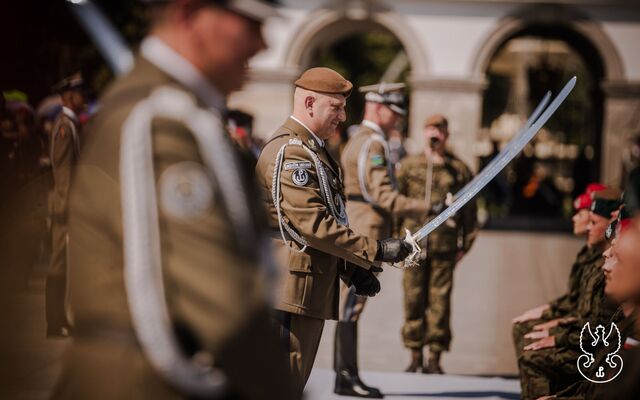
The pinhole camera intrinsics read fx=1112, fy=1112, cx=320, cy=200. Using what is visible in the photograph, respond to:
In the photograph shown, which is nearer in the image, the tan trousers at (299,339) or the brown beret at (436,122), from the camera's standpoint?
the tan trousers at (299,339)

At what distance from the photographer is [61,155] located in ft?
28.8

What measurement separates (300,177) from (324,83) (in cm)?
Answer: 71

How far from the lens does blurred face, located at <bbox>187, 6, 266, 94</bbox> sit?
2.50m

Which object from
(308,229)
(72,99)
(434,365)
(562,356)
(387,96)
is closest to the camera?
(308,229)

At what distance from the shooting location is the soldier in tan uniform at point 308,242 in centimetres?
486

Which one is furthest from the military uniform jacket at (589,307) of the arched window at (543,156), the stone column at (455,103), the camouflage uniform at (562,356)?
the stone column at (455,103)

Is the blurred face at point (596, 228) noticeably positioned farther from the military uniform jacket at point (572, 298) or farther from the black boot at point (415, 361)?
the black boot at point (415, 361)

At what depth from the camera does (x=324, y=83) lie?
18.0 feet

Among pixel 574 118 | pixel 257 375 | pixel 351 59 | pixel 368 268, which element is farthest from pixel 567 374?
pixel 351 59

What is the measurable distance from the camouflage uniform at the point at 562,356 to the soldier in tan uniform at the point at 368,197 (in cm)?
151

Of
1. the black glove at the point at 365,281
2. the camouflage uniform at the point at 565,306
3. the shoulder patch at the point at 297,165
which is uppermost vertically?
the shoulder patch at the point at 297,165

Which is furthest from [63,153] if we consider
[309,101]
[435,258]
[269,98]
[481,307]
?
[269,98]

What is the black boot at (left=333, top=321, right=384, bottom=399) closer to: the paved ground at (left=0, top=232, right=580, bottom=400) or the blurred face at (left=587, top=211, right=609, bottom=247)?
the paved ground at (left=0, top=232, right=580, bottom=400)

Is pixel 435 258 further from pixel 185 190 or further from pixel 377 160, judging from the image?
pixel 185 190
